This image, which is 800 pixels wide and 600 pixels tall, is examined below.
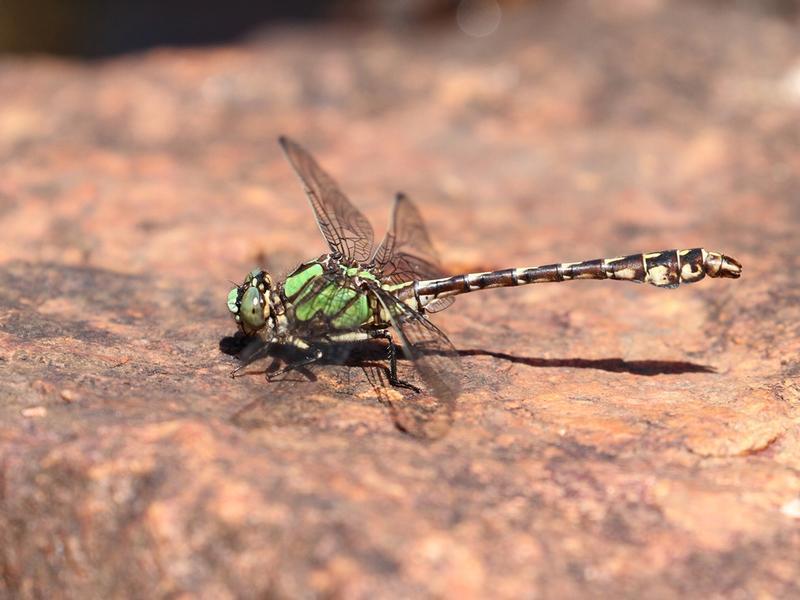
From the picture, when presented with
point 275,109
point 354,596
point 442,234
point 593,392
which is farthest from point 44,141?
point 354,596

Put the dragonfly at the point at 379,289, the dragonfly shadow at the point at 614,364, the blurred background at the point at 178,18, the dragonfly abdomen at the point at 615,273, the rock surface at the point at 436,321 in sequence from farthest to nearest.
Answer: the blurred background at the point at 178,18
the dragonfly abdomen at the point at 615,273
the dragonfly shadow at the point at 614,364
the dragonfly at the point at 379,289
the rock surface at the point at 436,321

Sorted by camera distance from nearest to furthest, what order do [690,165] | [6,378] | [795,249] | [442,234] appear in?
1. [6,378]
2. [795,249]
3. [442,234]
4. [690,165]

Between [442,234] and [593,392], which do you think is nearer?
[593,392]

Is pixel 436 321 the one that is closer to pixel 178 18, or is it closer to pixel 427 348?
pixel 427 348

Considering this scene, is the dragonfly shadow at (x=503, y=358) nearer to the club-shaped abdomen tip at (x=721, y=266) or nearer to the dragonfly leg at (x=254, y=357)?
the dragonfly leg at (x=254, y=357)

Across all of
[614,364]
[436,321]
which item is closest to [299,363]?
[436,321]

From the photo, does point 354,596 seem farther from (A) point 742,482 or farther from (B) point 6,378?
(B) point 6,378

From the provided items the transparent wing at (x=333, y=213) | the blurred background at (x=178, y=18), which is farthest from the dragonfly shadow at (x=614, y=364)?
the blurred background at (x=178, y=18)
